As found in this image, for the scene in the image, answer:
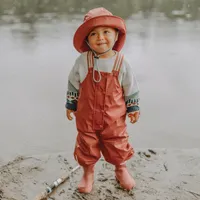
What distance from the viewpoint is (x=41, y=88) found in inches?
180

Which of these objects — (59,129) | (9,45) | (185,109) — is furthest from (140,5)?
(59,129)

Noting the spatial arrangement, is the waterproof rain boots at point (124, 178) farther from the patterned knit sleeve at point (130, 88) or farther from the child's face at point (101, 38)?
the child's face at point (101, 38)

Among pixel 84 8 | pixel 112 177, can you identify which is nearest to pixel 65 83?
pixel 112 177

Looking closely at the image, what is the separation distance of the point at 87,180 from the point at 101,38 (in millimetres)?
937

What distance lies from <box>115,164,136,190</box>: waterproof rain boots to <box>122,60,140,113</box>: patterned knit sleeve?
40cm

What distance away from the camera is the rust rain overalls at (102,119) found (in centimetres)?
245

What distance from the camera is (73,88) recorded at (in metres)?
2.57

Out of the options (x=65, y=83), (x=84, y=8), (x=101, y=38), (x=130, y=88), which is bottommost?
(x=65, y=83)

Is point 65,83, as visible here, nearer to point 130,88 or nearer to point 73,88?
point 73,88

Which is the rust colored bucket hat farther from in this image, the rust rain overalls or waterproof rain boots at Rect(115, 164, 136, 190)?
waterproof rain boots at Rect(115, 164, 136, 190)

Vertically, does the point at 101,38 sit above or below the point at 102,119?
above

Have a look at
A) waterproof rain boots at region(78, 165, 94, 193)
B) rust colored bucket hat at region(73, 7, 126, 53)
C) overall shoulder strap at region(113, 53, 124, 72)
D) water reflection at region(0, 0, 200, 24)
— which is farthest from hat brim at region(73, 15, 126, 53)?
water reflection at region(0, 0, 200, 24)

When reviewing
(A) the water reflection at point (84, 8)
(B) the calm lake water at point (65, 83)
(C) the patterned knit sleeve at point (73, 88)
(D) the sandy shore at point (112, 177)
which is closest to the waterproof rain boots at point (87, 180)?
(D) the sandy shore at point (112, 177)

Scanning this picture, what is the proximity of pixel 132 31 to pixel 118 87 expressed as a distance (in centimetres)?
423
